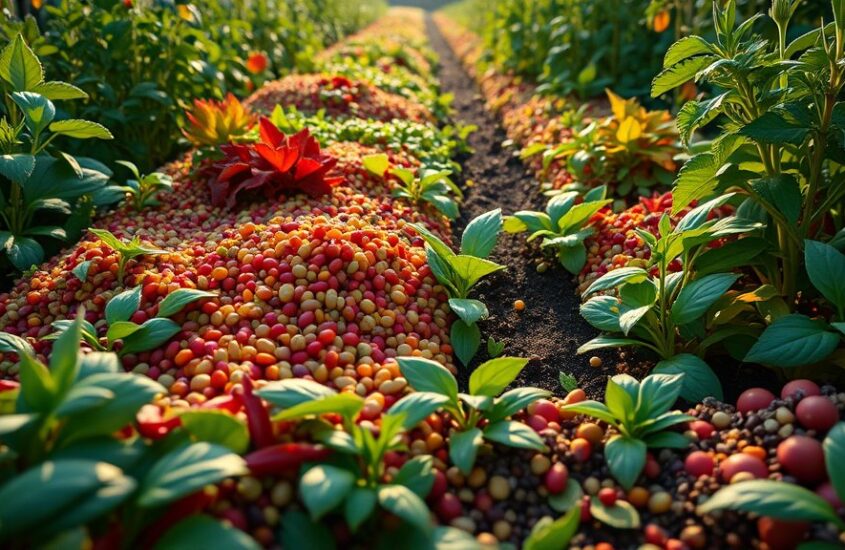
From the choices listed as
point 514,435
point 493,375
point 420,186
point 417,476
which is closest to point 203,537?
point 417,476

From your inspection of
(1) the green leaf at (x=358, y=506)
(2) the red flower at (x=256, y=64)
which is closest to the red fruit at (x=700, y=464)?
(1) the green leaf at (x=358, y=506)

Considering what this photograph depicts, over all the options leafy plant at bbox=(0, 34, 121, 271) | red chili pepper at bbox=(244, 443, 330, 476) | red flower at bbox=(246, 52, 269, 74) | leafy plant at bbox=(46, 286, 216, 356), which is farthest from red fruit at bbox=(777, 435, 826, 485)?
red flower at bbox=(246, 52, 269, 74)

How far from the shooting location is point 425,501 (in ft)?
5.68

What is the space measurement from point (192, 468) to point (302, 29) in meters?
6.92

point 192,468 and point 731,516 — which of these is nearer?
point 192,468

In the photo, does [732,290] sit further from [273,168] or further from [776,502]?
[273,168]

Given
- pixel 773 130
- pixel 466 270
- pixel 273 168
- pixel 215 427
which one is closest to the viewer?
pixel 215 427

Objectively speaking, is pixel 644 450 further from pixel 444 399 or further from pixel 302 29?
pixel 302 29

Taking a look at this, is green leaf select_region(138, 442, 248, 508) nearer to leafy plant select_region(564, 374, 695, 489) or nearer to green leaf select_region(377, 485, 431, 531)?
green leaf select_region(377, 485, 431, 531)

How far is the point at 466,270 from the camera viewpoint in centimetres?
266

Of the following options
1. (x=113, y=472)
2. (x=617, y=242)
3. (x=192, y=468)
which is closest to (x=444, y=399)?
(x=192, y=468)

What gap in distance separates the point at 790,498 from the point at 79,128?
9.22 ft

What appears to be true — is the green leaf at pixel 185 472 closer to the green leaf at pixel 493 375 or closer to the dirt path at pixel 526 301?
the green leaf at pixel 493 375

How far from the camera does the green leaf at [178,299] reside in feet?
7.50
